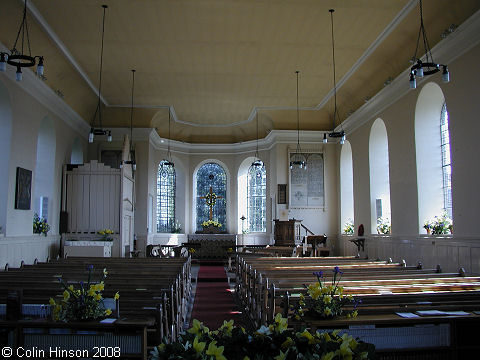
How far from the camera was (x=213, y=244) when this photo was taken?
18.5 metres

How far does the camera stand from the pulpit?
14828 millimetres

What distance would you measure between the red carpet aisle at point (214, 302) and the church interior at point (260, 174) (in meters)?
0.08

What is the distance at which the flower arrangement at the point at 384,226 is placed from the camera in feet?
41.3

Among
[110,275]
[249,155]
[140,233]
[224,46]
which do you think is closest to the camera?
[110,275]

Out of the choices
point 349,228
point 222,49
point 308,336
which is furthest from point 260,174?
point 308,336

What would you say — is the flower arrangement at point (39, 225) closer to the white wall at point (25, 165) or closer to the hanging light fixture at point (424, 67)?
the white wall at point (25, 165)

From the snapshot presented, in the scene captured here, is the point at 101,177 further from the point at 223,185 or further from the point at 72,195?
the point at 223,185

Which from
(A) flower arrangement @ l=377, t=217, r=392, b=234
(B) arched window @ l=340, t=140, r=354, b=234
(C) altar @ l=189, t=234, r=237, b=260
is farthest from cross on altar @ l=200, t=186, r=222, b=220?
(A) flower arrangement @ l=377, t=217, r=392, b=234

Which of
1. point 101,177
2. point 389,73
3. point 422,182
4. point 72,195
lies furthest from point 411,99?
point 72,195

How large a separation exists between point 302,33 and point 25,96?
6.49m

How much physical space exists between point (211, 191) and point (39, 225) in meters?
9.45

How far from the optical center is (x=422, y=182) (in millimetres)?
10594

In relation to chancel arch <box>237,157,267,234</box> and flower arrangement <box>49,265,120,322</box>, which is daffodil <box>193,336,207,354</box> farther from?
chancel arch <box>237,157,267,234</box>

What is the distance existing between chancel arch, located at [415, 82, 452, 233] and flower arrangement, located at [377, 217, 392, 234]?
205 centimetres
